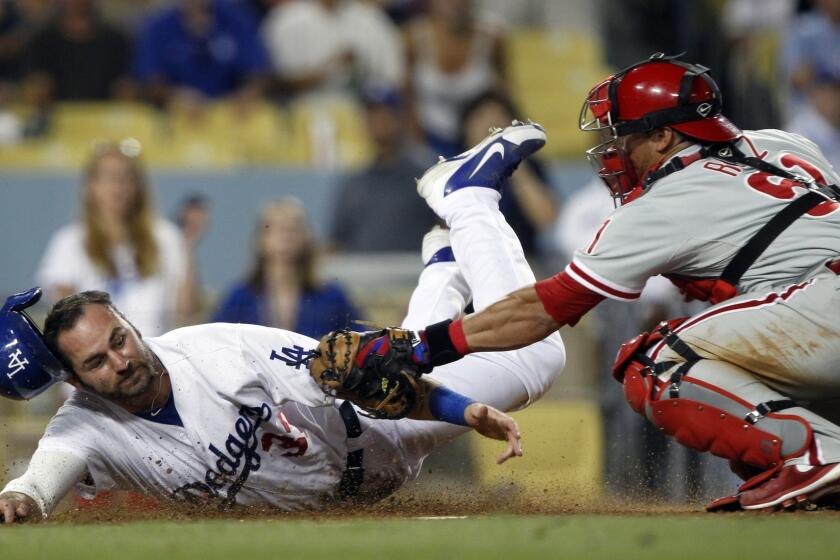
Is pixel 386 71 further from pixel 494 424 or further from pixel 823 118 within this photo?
pixel 494 424

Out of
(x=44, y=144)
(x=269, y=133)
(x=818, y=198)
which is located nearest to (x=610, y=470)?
(x=818, y=198)

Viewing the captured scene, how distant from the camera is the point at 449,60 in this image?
10375mm

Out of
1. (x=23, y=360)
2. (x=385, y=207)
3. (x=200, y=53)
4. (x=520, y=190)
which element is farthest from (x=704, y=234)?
(x=200, y=53)

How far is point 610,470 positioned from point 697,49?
382cm

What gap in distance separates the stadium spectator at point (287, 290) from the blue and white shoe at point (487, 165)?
5.89ft

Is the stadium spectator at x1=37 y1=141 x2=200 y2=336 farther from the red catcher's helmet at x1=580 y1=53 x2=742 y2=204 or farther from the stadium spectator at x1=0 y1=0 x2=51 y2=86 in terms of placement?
the red catcher's helmet at x1=580 y1=53 x2=742 y2=204

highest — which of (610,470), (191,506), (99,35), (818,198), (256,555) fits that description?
(99,35)

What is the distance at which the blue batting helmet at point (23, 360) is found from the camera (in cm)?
470

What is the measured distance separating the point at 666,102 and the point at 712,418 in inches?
48.3

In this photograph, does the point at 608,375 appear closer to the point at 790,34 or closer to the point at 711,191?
the point at 711,191

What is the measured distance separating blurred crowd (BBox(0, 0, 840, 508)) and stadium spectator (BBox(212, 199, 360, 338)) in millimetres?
440

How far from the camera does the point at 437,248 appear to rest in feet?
19.9

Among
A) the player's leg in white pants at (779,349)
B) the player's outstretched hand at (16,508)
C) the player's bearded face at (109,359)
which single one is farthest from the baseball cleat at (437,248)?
the player's outstretched hand at (16,508)

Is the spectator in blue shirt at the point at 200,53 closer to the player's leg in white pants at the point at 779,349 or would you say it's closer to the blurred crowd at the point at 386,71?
the blurred crowd at the point at 386,71
